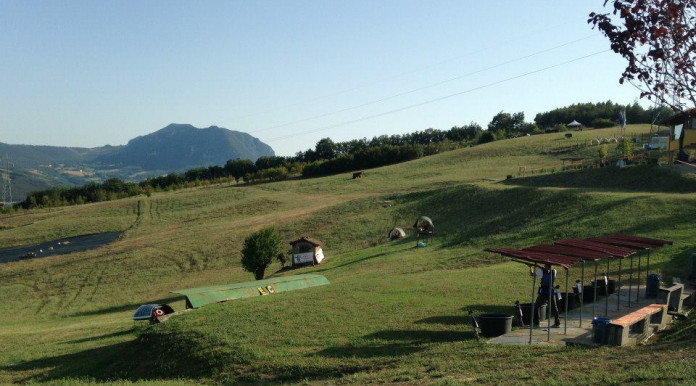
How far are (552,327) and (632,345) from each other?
9.12 feet

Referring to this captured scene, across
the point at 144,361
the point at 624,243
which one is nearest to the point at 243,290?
the point at 144,361

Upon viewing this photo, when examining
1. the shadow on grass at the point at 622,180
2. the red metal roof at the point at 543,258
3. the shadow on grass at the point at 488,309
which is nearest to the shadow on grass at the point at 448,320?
the shadow on grass at the point at 488,309

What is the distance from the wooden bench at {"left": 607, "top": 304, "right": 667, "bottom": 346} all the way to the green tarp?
18178mm

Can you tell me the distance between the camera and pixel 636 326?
16906 millimetres

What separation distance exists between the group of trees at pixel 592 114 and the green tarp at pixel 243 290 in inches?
4810

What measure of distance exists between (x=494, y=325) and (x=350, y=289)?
446 inches

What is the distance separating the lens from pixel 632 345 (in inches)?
629

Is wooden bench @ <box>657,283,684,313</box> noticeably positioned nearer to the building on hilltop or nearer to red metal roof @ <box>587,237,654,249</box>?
red metal roof @ <box>587,237,654,249</box>

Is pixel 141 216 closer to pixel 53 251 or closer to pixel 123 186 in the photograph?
pixel 53 251

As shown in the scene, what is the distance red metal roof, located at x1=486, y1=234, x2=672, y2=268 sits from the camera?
53.5ft

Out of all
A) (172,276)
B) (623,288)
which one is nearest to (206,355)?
(623,288)

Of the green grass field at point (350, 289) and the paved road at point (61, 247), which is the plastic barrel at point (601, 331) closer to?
the green grass field at point (350, 289)

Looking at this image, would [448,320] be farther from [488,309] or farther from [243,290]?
[243,290]

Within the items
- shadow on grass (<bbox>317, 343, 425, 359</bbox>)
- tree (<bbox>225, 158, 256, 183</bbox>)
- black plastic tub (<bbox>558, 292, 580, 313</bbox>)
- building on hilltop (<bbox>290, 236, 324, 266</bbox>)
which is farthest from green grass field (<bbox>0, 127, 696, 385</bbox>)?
tree (<bbox>225, 158, 256, 183</bbox>)
